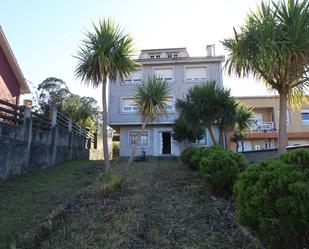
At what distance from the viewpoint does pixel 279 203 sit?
8.09 ft

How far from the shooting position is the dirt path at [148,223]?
3.30m

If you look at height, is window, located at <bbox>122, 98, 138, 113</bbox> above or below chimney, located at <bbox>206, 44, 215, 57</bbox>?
below

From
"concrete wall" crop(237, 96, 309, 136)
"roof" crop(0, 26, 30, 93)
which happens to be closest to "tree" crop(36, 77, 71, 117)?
"roof" crop(0, 26, 30, 93)

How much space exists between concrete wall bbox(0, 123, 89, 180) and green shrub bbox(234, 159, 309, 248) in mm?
6398

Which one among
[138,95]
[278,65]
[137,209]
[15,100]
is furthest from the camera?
[15,100]

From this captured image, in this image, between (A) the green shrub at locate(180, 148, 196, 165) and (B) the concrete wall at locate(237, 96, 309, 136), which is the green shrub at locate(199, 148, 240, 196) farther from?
(B) the concrete wall at locate(237, 96, 309, 136)

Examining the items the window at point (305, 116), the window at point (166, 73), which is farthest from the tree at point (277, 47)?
the window at point (305, 116)

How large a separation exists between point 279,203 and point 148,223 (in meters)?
2.22

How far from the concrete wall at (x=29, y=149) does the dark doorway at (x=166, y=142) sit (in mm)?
9031

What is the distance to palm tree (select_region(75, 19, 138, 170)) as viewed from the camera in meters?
7.77

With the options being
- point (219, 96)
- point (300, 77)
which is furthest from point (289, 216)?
point (219, 96)

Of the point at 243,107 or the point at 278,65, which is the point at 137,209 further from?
the point at 243,107

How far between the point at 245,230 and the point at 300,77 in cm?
572

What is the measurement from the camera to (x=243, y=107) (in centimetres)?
1311
